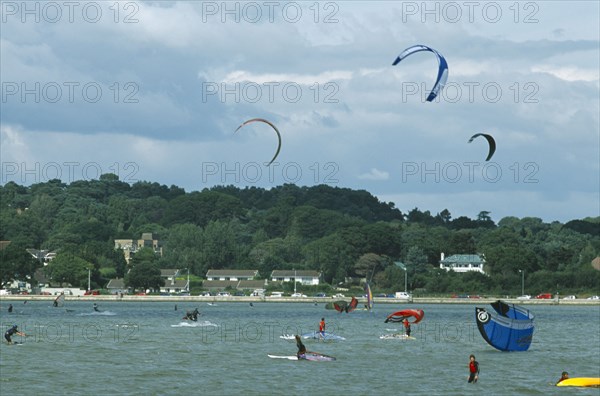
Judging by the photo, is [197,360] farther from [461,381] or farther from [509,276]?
[509,276]

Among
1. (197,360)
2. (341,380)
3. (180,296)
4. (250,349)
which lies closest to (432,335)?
(250,349)

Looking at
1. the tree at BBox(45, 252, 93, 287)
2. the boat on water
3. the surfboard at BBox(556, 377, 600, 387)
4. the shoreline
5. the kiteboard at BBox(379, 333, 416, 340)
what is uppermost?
the tree at BBox(45, 252, 93, 287)

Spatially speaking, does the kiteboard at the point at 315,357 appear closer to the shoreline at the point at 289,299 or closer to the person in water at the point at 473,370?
the person in water at the point at 473,370

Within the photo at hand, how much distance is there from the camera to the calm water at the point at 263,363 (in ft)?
173

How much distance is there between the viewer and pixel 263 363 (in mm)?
62656

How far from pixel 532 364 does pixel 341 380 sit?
14.2 m

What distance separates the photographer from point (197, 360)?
64.8 m

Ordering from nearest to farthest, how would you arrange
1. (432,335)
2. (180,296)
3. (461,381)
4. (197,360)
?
1. (461,381)
2. (197,360)
3. (432,335)
4. (180,296)

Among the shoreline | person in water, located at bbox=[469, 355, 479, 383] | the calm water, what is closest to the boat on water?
the calm water

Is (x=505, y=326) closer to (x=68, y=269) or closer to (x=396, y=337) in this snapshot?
(x=396, y=337)

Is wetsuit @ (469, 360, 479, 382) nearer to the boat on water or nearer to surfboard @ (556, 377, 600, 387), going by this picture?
surfboard @ (556, 377, 600, 387)

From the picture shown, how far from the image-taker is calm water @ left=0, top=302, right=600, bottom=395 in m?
52.8

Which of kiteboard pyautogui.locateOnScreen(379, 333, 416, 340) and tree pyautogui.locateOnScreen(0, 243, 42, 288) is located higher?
tree pyautogui.locateOnScreen(0, 243, 42, 288)

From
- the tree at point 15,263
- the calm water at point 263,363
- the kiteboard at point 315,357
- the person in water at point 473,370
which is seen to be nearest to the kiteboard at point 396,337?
the calm water at point 263,363
